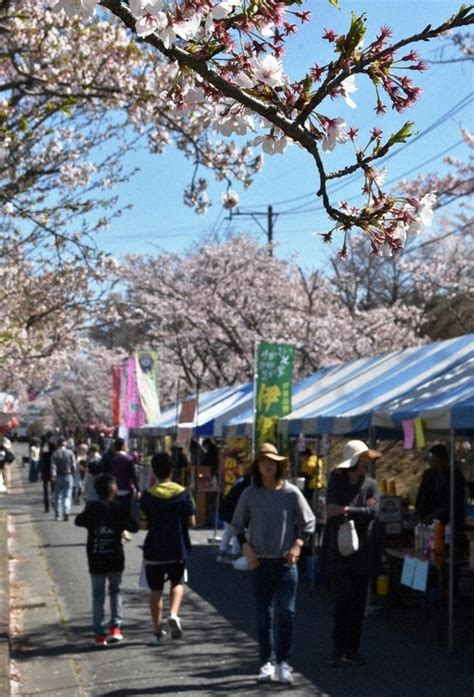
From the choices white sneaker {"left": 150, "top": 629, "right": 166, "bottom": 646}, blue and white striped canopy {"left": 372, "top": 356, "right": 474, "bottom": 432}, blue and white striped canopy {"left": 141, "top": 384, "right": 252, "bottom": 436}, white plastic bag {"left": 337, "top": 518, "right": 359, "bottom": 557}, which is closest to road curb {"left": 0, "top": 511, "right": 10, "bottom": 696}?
white sneaker {"left": 150, "top": 629, "right": 166, "bottom": 646}

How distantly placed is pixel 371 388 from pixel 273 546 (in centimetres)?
599

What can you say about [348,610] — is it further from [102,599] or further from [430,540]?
[102,599]

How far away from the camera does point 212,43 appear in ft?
14.5

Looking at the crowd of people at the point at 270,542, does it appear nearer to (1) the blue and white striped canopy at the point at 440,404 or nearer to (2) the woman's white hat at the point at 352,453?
(2) the woman's white hat at the point at 352,453

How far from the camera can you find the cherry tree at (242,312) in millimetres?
31062

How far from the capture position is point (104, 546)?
10.1 m

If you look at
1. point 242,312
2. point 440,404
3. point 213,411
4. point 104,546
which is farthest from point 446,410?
point 242,312

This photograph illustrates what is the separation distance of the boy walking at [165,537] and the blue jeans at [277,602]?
1.53 metres

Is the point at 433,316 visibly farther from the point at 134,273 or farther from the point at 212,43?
the point at 212,43

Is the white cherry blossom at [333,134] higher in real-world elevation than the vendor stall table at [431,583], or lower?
higher

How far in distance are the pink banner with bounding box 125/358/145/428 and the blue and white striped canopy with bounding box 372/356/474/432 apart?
50.9ft

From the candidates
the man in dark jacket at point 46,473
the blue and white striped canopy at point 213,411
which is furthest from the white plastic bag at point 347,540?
the man in dark jacket at point 46,473

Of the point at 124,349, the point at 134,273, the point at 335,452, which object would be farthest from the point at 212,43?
the point at 124,349

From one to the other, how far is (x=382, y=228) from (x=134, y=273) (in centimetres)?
3272
